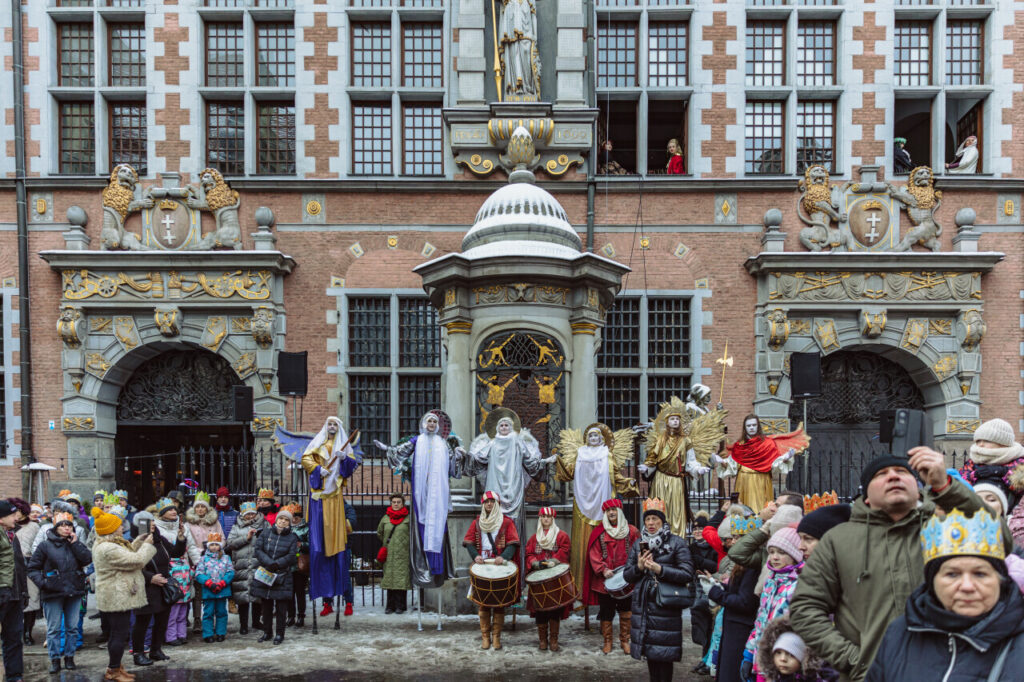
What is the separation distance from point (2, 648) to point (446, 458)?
4.82 m

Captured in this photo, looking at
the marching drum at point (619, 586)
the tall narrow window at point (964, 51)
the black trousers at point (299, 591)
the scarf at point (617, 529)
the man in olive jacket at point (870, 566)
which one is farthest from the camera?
the tall narrow window at point (964, 51)

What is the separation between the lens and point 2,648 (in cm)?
716

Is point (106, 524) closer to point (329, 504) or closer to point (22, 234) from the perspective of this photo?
point (329, 504)

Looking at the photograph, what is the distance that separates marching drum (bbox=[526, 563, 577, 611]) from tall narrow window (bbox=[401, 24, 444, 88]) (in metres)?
12.2

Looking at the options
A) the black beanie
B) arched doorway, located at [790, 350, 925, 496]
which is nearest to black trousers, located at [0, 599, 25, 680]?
the black beanie

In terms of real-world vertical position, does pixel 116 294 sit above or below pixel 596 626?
above

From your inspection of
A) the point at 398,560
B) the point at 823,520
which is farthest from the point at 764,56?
the point at 823,520

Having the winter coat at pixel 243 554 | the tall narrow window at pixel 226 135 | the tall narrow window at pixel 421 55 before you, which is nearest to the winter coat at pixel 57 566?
the winter coat at pixel 243 554

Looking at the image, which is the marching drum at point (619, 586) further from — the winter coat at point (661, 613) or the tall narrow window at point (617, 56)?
the tall narrow window at point (617, 56)

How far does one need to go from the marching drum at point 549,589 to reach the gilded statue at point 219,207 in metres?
10.8

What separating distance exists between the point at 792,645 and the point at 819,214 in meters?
13.4

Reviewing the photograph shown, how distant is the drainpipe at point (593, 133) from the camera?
52.3 ft

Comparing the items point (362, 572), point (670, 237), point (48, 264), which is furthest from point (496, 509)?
point (48, 264)

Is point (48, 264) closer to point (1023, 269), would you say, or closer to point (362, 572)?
point (362, 572)
